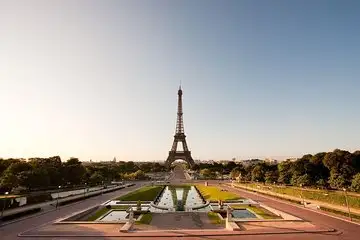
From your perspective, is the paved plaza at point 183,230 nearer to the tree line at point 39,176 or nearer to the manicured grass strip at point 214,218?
the manicured grass strip at point 214,218

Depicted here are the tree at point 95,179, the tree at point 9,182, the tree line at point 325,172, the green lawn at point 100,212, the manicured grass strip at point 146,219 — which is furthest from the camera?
the tree at point 95,179

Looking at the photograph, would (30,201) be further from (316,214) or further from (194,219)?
(316,214)

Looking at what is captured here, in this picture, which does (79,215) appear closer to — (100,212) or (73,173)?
(100,212)

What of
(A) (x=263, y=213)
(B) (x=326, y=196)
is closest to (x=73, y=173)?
(A) (x=263, y=213)

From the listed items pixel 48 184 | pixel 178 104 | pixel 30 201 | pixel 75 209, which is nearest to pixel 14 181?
pixel 48 184

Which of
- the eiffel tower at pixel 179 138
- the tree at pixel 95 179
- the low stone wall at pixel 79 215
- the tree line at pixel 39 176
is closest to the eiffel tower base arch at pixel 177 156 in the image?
the eiffel tower at pixel 179 138

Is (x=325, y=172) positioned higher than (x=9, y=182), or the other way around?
(x=325, y=172)

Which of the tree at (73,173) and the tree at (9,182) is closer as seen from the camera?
the tree at (9,182)

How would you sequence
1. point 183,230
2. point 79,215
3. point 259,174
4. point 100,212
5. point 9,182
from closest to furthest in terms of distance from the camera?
point 183,230
point 79,215
point 100,212
point 9,182
point 259,174

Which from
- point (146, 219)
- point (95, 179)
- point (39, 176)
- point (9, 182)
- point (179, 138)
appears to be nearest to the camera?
point (146, 219)

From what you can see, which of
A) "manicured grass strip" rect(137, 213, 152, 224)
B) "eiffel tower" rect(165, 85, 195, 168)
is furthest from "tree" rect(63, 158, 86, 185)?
"eiffel tower" rect(165, 85, 195, 168)

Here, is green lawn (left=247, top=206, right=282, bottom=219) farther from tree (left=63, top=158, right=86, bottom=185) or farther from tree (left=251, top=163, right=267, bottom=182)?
tree (left=251, top=163, right=267, bottom=182)
